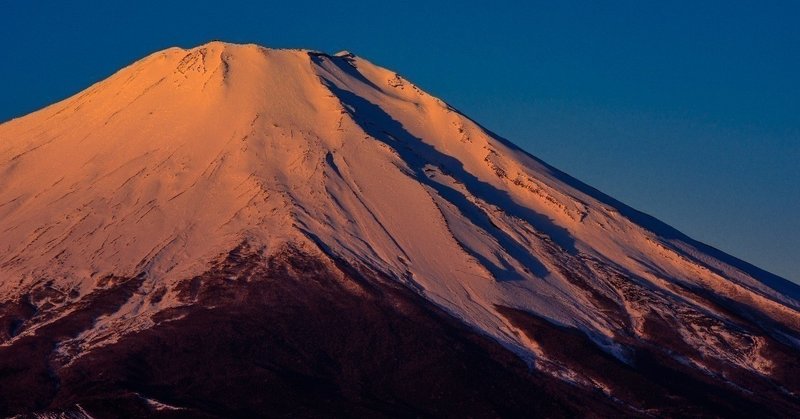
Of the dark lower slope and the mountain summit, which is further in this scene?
the mountain summit

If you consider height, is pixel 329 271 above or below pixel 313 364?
above

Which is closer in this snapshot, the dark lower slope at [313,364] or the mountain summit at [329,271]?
the dark lower slope at [313,364]

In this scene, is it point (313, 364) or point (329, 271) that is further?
point (329, 271)

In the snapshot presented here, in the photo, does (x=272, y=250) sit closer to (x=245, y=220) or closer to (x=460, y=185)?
(x=245, y=220)

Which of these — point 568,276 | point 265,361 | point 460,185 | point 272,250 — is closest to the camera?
point 265,361

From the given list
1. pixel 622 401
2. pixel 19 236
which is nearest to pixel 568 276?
pixel 622 401
